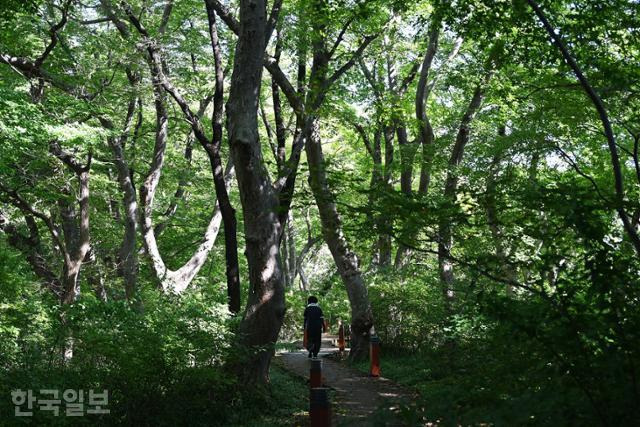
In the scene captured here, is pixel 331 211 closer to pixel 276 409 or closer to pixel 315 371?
pixel 315 371

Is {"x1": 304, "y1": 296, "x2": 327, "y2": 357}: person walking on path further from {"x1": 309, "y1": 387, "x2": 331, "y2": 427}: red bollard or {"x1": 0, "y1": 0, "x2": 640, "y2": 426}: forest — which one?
{"x1": 309, "y1": 387, "x2": 331, "y2": 427}: red bollard

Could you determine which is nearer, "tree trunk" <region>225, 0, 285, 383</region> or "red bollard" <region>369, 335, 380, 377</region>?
"tree trunk" <region>225, 0, 285, 383</region>

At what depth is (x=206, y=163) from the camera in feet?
85.1

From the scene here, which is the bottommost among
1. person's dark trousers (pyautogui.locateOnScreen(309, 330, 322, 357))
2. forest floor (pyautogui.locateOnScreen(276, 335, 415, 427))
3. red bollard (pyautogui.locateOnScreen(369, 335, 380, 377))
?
forest floor (pyautogui.locateOnScreen(276, 335, 415, 427))

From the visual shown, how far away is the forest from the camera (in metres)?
4.17

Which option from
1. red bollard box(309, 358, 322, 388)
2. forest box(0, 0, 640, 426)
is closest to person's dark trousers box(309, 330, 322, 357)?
forest box(0, 0, 640, 426)

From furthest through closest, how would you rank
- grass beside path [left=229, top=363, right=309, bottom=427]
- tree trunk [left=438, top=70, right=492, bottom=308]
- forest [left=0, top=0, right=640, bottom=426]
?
tree trunk [left=438, top=70, right=492, bottom=308]
grass beside path [left=229, top=363, right=309, bottom=427]
forest [left=0, top=0, right=640, bottom=426]

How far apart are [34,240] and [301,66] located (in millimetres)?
10263

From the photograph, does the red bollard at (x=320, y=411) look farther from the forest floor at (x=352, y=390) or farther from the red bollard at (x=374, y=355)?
the red bollard at (x=374, y=355)

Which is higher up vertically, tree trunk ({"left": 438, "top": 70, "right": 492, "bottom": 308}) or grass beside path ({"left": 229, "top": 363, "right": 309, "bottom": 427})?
tree trunk ({"left": 438, "top": 70, "right": 492, "bottom": 308})

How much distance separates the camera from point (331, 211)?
8.41 metres

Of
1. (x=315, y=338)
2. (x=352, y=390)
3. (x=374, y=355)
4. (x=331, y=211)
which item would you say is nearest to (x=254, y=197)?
(x=331, y=211)

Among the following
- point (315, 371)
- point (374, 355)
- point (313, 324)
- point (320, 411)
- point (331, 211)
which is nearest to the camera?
point (320, 411)

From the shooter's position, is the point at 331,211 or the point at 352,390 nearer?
the point at 331,211
